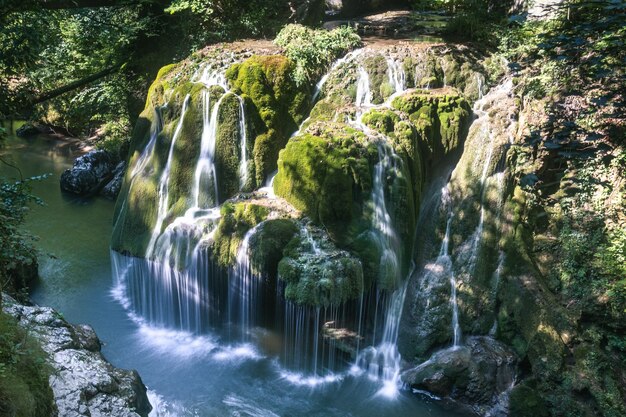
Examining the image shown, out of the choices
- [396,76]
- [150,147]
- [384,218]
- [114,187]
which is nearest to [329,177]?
[384,218]

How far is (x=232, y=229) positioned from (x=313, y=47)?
16.4 feet

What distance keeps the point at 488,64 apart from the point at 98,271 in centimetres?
1072

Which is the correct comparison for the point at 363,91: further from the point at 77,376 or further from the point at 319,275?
the point at 77,376

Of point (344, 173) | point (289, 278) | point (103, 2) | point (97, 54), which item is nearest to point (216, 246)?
point (289, 278)

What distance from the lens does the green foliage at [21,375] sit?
3.80 meters

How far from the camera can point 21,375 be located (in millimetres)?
4277

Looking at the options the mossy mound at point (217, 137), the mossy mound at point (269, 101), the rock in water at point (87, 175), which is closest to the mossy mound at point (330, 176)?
the mossy mound at point (269, 101)

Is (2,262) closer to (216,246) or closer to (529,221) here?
(216,246)

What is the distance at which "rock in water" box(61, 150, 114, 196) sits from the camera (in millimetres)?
16484

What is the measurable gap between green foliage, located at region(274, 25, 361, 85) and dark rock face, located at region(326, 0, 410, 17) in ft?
16.0

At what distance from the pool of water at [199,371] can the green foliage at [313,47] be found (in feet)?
20.5

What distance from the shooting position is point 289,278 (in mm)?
8688

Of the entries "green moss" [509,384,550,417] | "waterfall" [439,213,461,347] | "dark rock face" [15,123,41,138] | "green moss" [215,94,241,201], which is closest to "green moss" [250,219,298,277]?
"green moss" [215,94,241,201]

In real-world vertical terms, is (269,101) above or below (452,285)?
above
